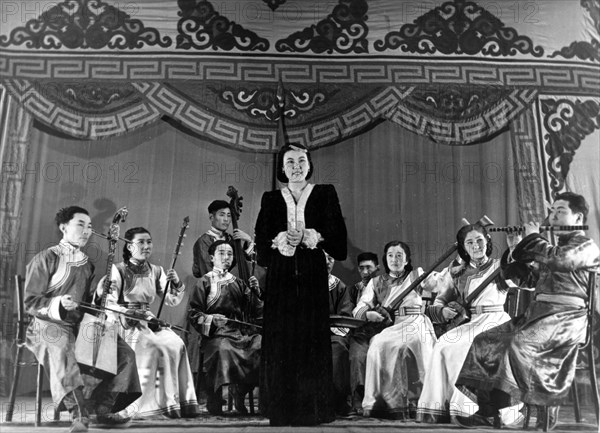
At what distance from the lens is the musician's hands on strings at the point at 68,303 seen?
6027mm

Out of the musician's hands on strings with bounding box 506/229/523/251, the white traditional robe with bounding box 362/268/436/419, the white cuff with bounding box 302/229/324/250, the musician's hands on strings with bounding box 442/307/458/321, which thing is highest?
the musician's hands on strings with bounding box 506/229/523/251

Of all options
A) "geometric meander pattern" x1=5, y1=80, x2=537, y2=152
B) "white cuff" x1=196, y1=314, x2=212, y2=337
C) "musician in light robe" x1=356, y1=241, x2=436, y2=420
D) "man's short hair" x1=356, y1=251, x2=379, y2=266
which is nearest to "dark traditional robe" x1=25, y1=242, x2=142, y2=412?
"white cuff" x1=196, y1=314, x2=212, y2=337

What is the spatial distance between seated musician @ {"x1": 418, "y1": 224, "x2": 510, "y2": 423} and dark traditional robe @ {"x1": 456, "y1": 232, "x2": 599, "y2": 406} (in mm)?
81

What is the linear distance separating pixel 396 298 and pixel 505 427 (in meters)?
1.19

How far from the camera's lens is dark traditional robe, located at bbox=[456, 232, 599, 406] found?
5.88 metres

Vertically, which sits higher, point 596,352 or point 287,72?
point 287,72

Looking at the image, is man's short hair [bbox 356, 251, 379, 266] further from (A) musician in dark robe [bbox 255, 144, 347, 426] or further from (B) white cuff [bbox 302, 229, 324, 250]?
(B) white cuff [bbox 302, 229, 324, 250]

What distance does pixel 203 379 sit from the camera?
5.93m

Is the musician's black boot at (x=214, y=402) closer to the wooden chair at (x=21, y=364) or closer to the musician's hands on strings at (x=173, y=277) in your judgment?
the musician's hands on strings at (x=173, y=277)

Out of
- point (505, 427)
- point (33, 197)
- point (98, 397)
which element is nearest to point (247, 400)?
point (98, 397)

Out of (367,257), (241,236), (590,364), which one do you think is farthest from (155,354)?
(590,364)

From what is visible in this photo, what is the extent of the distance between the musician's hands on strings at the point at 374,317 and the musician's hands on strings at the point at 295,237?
76 centimetres

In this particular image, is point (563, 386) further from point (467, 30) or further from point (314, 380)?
point (467, 30)

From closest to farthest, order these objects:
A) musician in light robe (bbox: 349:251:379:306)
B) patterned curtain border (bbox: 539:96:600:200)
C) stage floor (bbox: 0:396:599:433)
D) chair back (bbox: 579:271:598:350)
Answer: stage floor (bbox: 0:396:599:433)
chair back (bbox: 579:271:598:350)
musician in light robe (bbox: 349:251:379:306)
patterned curtain border (bbox: 539:96:600:200)
